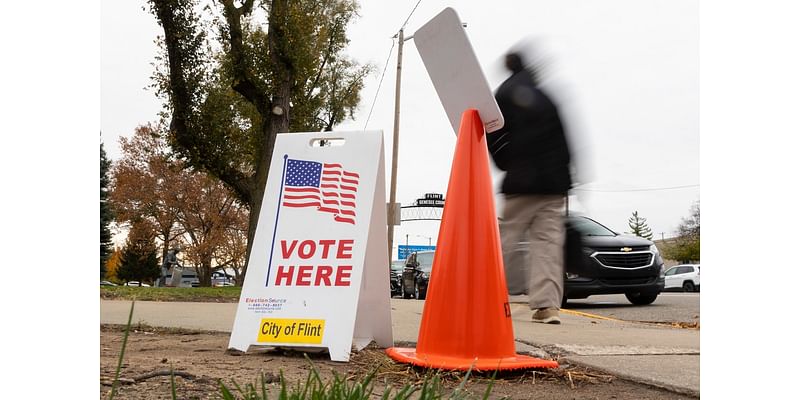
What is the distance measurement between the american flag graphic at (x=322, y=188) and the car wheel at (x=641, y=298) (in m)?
7.92

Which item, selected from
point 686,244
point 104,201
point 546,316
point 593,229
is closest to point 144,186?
point 104,201

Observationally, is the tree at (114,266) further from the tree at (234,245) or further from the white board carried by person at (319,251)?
the white board carried by person at (319,251)

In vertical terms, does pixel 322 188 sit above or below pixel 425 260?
above

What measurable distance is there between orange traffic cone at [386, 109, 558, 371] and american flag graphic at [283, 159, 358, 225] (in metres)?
0.79

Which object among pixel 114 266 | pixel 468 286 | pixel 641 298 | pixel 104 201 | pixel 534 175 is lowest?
pixel 114 266

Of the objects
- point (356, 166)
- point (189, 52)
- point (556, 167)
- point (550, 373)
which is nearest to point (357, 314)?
point (356, 166)

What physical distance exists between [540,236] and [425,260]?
11441 mm

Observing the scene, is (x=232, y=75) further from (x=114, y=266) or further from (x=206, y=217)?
(x=114, y=266)

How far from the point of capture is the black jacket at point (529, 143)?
18.1ft

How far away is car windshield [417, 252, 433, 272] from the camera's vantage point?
1677cm

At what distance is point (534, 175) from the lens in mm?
5598

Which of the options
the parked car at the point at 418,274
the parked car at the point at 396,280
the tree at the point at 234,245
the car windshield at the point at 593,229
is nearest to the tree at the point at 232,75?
the parked car at the point at 418,274

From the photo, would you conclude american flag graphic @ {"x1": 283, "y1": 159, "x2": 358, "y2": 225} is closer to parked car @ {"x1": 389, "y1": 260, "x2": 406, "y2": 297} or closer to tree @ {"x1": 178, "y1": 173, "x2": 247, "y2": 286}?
parked car @ {"x1": 389, "y1": 260, "x2": 406, "y2": 297}

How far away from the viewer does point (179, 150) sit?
17.7m
